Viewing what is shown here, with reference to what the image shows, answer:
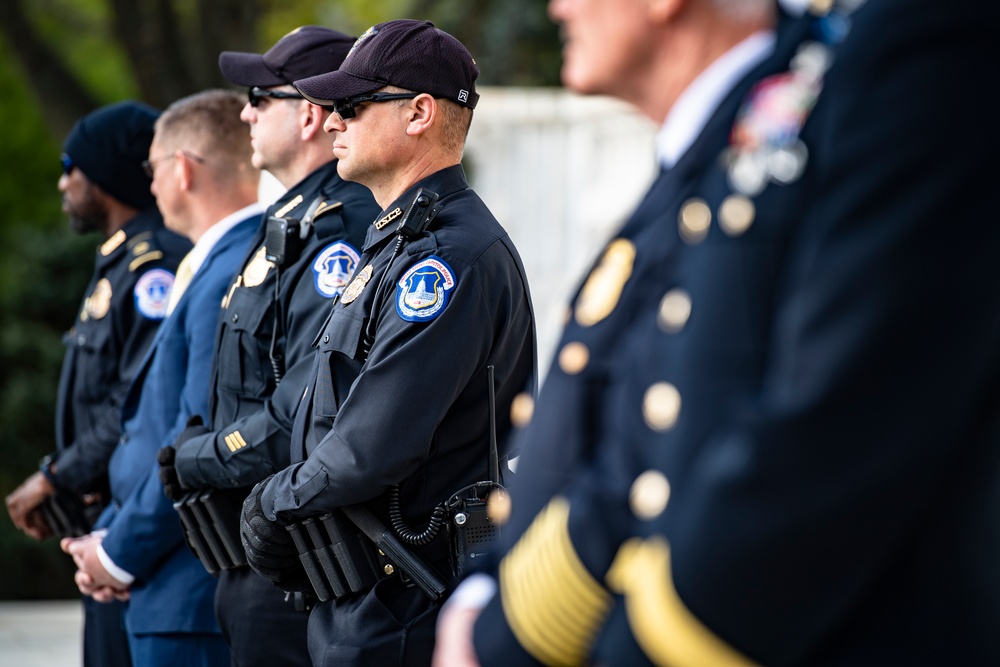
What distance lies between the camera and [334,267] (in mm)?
3400

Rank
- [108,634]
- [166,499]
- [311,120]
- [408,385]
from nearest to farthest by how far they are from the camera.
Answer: [408,385] → [311,120] → [166,499] → [108,634]

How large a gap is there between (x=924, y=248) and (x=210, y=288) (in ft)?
10.4

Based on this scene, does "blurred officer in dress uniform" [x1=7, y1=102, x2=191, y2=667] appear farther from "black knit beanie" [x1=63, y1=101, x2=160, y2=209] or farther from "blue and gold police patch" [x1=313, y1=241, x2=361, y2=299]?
"blue and gold police patch" [x1=313, y1=241, x2=361, y2=299]

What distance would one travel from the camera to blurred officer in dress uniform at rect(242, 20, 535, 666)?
9.48ft

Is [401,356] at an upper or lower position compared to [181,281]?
upper

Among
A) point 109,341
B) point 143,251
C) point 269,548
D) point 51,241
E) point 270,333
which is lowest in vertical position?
point 51,241

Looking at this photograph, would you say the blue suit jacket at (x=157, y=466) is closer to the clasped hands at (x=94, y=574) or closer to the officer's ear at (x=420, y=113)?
the clasped hands at (x=94, y=574)

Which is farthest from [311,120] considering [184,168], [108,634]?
[108,634]

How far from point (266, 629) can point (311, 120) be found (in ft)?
4.87

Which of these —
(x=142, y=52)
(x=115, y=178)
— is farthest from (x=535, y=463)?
(x=142, y=52)

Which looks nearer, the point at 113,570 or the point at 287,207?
the point at 287,207

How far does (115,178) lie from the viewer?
524cm

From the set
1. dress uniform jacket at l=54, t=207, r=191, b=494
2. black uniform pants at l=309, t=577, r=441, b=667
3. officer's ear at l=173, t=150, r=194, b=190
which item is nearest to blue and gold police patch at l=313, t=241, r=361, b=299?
black uniform pants at l=309, t=577, r=441, b=667

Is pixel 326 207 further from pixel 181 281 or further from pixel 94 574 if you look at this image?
pixel 94 574
